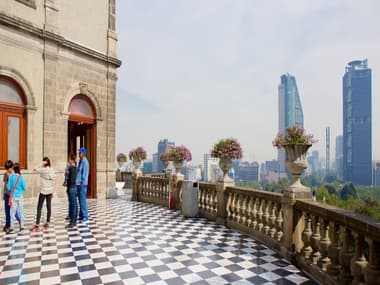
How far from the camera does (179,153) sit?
9.20m

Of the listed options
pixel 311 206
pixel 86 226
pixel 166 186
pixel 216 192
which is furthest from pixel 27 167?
pixel 311 206

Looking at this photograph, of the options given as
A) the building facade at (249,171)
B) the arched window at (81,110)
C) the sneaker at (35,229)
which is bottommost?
the building facade at (249,171)

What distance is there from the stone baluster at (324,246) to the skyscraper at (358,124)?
11667 centimetres

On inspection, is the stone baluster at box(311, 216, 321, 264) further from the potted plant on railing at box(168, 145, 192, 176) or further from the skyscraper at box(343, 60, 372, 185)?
the skyscraper at box(343, 60, 372, 185)

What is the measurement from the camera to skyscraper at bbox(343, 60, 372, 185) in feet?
336

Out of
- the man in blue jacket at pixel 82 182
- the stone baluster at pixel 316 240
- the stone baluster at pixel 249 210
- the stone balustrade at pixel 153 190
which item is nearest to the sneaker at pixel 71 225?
the man in blue jacket at pixel 82 182

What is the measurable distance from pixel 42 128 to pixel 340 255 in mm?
9569

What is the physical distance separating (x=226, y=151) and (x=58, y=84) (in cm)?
711

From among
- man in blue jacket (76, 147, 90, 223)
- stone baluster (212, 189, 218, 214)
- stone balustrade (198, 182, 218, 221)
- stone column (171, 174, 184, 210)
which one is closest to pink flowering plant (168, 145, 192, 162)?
stone column (171, 174, 184, 210)

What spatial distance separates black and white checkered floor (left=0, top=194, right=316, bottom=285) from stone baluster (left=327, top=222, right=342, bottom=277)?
18.9 inches

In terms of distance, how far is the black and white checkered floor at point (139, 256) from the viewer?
3.63 metres

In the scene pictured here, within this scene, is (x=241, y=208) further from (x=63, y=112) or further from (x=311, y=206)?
(x=63, y=112)

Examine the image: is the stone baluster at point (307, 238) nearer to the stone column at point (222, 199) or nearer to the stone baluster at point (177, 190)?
the stone column at point (222, 199)

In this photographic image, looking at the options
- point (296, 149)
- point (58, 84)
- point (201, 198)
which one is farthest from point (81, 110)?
point (296, 149)
